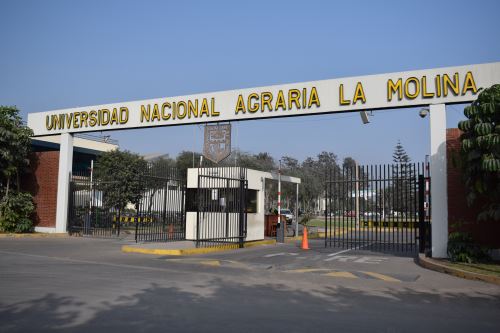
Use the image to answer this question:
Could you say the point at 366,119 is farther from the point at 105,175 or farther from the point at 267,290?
the point at 105,175

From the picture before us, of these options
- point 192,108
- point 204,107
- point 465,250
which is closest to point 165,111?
point 192,108

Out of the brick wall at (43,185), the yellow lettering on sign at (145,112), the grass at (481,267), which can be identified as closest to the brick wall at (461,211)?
the grass at (481,267)

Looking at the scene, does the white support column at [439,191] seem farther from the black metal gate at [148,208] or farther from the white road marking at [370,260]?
the black metal gate at [148,208]

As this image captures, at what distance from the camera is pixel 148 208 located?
19.9 m

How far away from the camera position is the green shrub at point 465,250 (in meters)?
12.8

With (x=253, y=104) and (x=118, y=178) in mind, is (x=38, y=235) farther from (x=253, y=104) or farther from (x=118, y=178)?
(x=253, y=104)

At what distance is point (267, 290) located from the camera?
364 inches

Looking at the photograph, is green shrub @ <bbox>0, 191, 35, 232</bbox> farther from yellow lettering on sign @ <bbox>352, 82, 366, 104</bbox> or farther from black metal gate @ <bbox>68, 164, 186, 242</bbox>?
yellow lettering on sign @ <bbox>352, 82, 366, 104</bbox>

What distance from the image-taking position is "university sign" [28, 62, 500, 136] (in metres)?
14.5

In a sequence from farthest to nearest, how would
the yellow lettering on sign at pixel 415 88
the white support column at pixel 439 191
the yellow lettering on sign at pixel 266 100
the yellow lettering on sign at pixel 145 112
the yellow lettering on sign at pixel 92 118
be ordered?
the yellow lettering on sign at pixel 92 118
the yellow lettering on sign at pixel 145 112
the yellow lettering on sign at pixel 266 100
the yellow lettering on sign at pixel 415 88
the white support column at pixel 439 191

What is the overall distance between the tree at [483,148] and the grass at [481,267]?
4.08ft

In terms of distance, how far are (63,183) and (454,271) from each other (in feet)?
58.1

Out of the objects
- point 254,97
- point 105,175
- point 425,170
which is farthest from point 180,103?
point 105,175

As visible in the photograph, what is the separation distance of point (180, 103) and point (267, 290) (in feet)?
38.5
